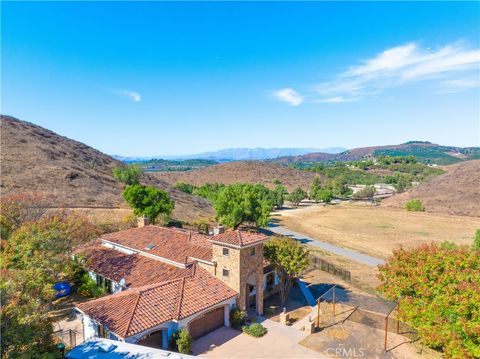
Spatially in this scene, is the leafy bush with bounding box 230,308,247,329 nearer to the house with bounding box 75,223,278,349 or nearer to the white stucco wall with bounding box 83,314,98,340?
the house with bounding box 75,223,278,349

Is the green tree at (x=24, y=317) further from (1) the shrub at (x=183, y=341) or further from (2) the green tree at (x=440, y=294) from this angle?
(2) the green tree at (x=440, y=294)

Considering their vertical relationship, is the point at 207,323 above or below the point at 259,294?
below

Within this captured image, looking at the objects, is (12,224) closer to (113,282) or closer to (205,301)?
(113,282)

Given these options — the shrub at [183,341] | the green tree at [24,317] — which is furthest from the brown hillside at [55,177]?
the shrub at [183,341]

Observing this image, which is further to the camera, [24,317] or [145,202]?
[145,202]

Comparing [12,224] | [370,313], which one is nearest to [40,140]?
[12,224]

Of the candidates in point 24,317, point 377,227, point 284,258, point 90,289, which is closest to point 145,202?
point 90,289

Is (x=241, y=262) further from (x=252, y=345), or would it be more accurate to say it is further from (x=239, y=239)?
(x=252, y=345)

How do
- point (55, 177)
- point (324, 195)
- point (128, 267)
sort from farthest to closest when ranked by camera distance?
point (324, 195) → point (55, 177) → point (128, 267)
